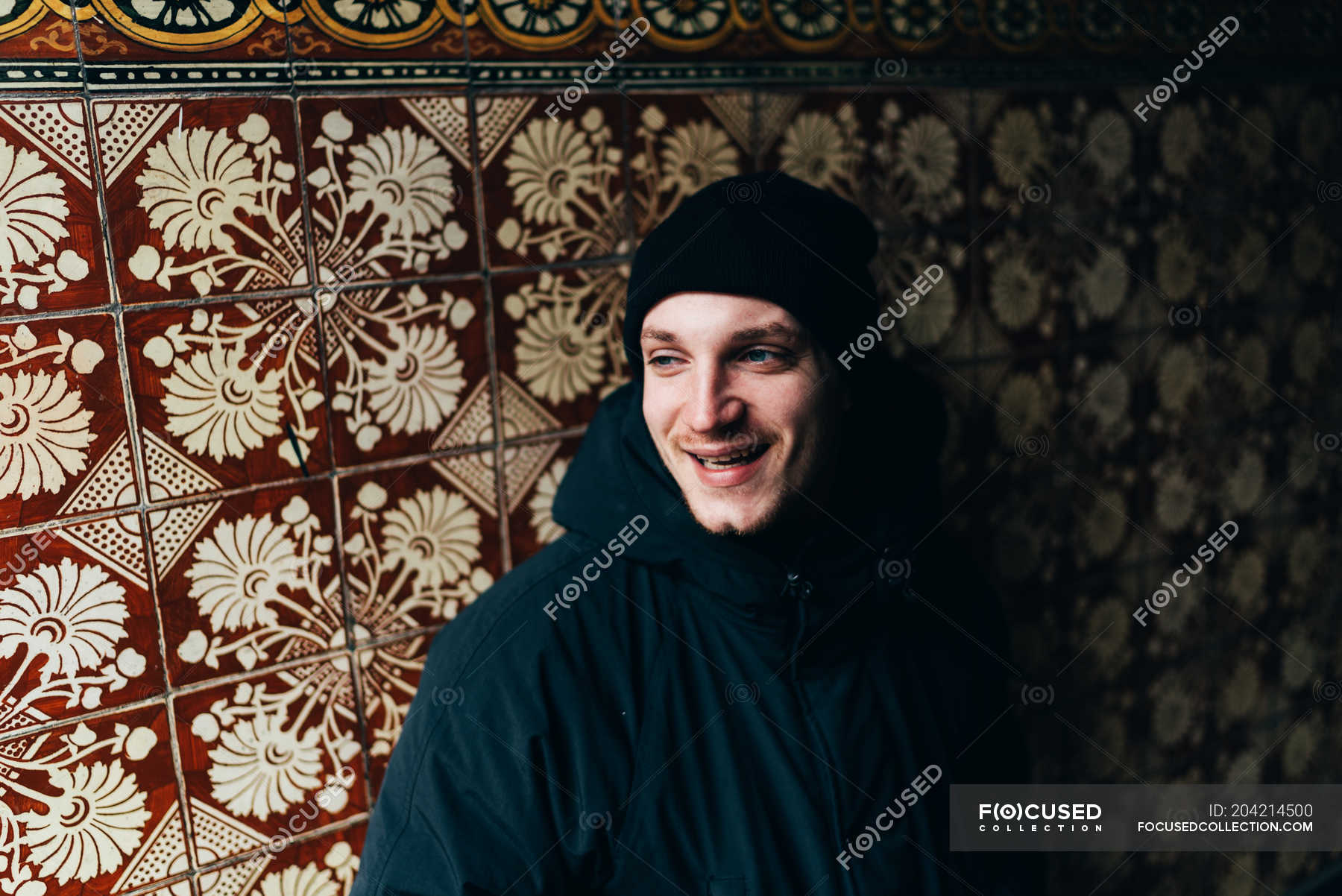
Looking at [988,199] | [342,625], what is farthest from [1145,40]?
[342,625]

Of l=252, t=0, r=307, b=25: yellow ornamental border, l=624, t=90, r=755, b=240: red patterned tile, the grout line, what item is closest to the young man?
the grout line

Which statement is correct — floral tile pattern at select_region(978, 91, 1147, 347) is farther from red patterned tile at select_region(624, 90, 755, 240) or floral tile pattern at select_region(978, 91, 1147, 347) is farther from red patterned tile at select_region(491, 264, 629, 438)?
red patterned tile at select_region(491, 264, 629, 438)

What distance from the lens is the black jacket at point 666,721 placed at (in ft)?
3.22

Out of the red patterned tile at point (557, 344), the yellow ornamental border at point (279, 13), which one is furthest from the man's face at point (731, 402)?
the yellow ornamental border at point (279, 13)

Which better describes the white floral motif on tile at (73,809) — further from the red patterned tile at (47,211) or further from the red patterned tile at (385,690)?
the red patterned tile at (47,211)

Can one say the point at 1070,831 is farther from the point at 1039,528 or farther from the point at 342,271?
the point at 342,271

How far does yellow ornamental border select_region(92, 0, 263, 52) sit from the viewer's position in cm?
99

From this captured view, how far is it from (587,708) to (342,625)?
0.40 m

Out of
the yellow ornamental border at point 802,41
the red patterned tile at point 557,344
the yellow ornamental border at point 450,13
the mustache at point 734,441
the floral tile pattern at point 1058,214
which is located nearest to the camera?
the mustache at point 734,441

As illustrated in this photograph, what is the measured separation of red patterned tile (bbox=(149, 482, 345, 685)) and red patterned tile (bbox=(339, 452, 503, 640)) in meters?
0.03

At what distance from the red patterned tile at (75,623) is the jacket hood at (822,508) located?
1.68 ft

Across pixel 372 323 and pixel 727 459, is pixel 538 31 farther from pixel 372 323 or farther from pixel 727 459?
pixel 727 459

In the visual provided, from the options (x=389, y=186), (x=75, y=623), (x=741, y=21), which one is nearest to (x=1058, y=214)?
(x=741, y=21)

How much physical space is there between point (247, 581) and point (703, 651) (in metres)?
0.58
